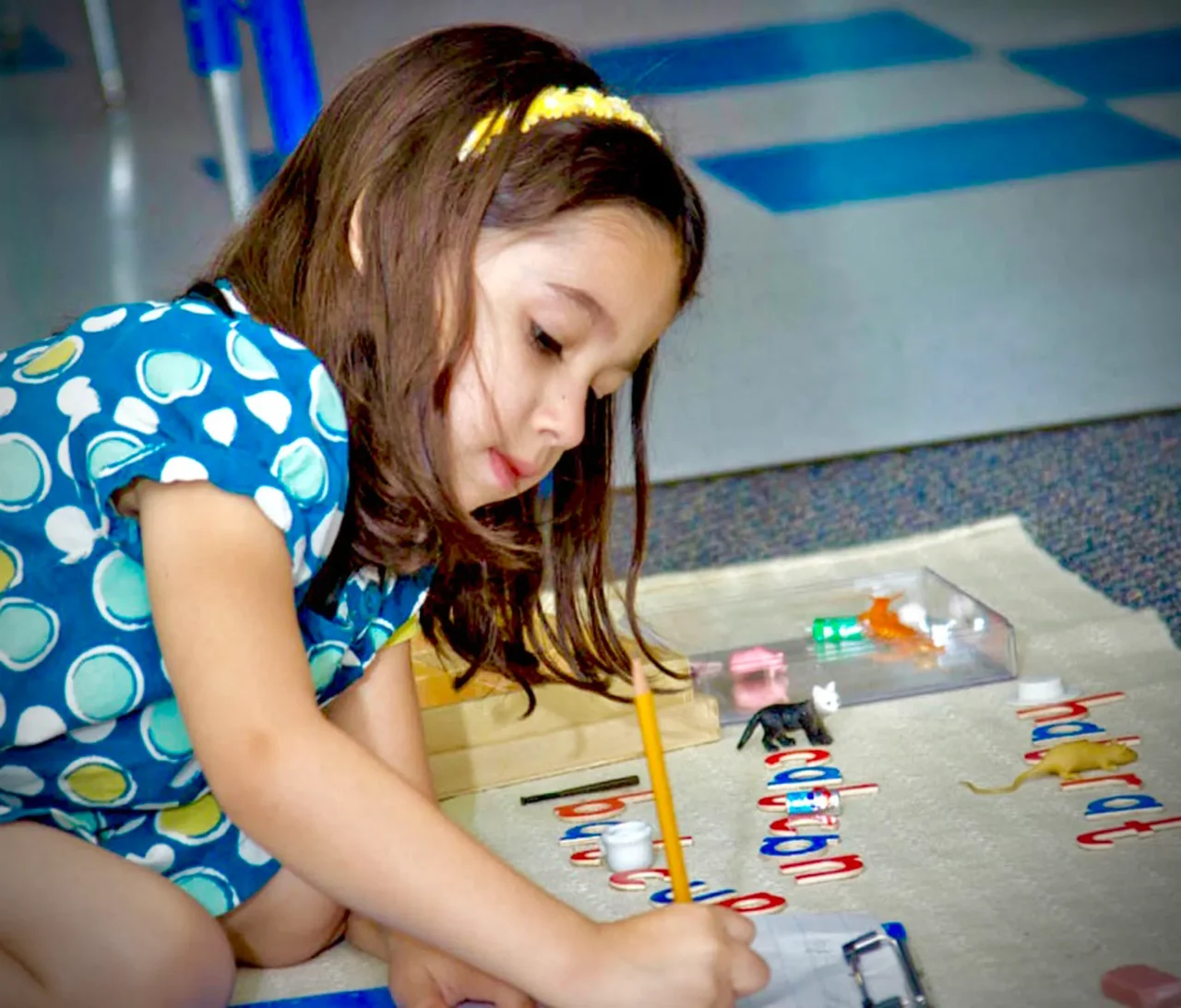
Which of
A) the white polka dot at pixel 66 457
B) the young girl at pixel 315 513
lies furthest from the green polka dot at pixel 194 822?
the white polka dot at pixel 66 457

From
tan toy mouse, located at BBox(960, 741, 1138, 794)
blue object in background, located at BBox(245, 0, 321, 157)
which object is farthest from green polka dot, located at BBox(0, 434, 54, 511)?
blue object in background, located at BBox(245, 0, 321, 157)

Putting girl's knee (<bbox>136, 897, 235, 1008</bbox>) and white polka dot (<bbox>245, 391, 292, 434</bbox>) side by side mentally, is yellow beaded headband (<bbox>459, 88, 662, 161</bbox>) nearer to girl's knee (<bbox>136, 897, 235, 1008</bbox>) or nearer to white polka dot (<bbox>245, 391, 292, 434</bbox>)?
white polka dot (<bbox>245, 391, 292, 434</bbox>)

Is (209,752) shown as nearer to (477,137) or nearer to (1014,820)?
(477,137)

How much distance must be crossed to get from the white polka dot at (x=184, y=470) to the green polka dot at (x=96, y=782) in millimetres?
181

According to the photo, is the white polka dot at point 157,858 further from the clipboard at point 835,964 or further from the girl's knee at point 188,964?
the clipboard at point 835,964

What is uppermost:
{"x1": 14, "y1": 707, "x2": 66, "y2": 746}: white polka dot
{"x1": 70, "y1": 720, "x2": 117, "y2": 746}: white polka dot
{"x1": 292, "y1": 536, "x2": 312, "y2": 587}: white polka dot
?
{"x1": 292, "y1": 536, "x2": 312, "y2": 587}: white polka dot

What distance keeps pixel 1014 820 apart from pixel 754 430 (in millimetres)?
859

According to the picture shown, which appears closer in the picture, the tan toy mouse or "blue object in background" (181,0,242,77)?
the tan toy mouse

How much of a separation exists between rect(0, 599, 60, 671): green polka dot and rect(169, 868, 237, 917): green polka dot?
17cm

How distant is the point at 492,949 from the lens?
27.4 inches

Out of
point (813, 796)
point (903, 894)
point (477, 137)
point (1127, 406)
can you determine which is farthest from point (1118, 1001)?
point (1127, 406)

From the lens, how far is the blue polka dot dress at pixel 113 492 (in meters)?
0.76

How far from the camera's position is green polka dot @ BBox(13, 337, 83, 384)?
2.67 feet

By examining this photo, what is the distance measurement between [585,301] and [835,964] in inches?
13.1
